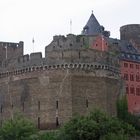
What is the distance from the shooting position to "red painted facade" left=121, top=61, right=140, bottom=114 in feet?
235

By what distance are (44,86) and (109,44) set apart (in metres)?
11.6

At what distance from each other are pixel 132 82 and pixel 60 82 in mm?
13101

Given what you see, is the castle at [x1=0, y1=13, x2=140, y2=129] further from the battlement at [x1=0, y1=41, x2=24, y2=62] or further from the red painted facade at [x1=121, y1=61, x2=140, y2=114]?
the red painted facade at [x1=121, y1=61, x2=140, y2=114]

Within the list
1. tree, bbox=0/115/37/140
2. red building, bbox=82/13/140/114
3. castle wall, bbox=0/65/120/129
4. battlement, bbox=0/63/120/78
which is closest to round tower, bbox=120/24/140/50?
red building, bbox=82/13/140/114

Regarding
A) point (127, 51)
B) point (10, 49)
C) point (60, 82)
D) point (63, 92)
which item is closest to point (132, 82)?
point (127, 51)

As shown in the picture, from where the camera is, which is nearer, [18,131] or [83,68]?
[18,131]

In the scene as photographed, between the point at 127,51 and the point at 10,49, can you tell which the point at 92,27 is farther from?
the point at 10,49

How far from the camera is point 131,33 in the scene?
8231 centimetres

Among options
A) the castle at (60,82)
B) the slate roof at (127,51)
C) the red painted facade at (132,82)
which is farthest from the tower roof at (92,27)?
the castle at (60,82)

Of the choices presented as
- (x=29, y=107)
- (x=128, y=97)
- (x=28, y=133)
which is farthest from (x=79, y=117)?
(x=128, y=97)

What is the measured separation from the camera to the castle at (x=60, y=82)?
63344mm

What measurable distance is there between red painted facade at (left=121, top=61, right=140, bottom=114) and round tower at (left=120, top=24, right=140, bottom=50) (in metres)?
5.78

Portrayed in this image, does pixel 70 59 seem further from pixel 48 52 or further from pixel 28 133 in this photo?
pixel 28 133

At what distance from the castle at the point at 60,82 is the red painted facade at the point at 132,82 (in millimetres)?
3969
